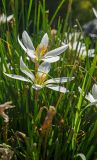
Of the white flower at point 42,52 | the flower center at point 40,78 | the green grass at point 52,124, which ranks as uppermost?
the white flower at point 42,52

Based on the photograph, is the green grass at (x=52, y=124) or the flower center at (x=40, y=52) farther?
the flower center at (x=40, y=52)

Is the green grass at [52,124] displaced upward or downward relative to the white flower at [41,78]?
downward

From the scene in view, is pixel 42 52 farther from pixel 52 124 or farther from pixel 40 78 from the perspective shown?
pixel 52 124

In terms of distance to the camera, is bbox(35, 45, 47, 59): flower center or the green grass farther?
bbox(35, 45, 47, 59): flower center

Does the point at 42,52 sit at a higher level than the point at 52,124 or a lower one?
higher

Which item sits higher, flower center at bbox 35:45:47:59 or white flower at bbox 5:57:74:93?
flower center at bbox 35:45:47:59

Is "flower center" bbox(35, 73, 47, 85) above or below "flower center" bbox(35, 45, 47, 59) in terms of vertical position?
below

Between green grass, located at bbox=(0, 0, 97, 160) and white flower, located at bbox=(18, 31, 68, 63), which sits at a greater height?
white flower, located at bbox=(18, 31, 68, 63)

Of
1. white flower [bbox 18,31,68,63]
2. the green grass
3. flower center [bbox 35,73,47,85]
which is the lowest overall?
the green grass

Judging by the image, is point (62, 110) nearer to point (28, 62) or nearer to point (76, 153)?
point (76, 153)

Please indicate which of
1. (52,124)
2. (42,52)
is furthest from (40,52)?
(52,124)

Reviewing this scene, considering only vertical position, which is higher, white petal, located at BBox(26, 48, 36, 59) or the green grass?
white petal, located at BBox(26, 48, 36, 59)

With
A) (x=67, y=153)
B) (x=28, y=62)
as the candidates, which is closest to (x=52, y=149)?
(x=67, y=153)
